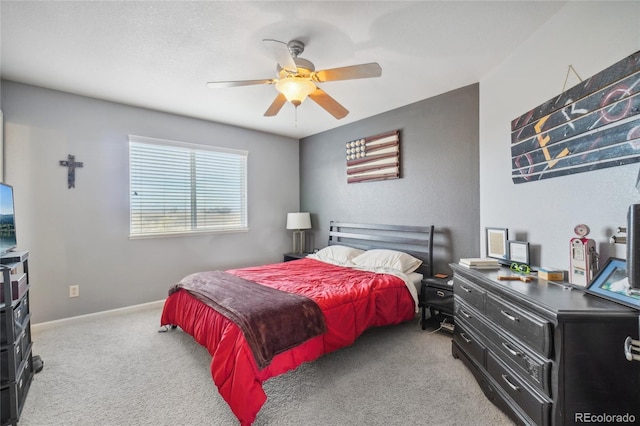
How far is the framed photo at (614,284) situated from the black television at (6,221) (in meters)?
3.48

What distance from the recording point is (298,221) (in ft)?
15.8

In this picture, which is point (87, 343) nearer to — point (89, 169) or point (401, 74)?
point (89, 169)

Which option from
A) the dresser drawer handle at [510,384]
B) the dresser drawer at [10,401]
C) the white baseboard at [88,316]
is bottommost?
the white baseboard at [88,316]

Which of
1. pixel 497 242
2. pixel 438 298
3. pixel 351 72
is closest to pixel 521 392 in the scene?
pixel 497 242

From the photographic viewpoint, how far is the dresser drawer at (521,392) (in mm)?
1378

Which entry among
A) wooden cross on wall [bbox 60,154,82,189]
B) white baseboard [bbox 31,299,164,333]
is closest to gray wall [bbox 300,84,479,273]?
white baseboard [bbox 31,299,164,333]

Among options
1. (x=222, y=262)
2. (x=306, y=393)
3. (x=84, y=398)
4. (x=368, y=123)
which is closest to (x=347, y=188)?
(x=368, y=123)

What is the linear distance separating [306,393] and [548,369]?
57.1 inches

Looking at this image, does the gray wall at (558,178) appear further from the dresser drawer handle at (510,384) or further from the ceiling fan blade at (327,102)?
the ceiling fan blade at (327,102)

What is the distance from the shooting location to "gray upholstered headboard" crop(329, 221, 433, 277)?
342cm

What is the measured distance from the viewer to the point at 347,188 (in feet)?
14.8

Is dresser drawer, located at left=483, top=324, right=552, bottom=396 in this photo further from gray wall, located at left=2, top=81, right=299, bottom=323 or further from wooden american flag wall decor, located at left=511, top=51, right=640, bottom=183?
gray wall, located at left=2, top=81, right=299, bottom=323

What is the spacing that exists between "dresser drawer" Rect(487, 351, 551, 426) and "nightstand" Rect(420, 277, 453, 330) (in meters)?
0.94

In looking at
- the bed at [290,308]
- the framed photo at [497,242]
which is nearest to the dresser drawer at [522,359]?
the framed photo at [497,242]
